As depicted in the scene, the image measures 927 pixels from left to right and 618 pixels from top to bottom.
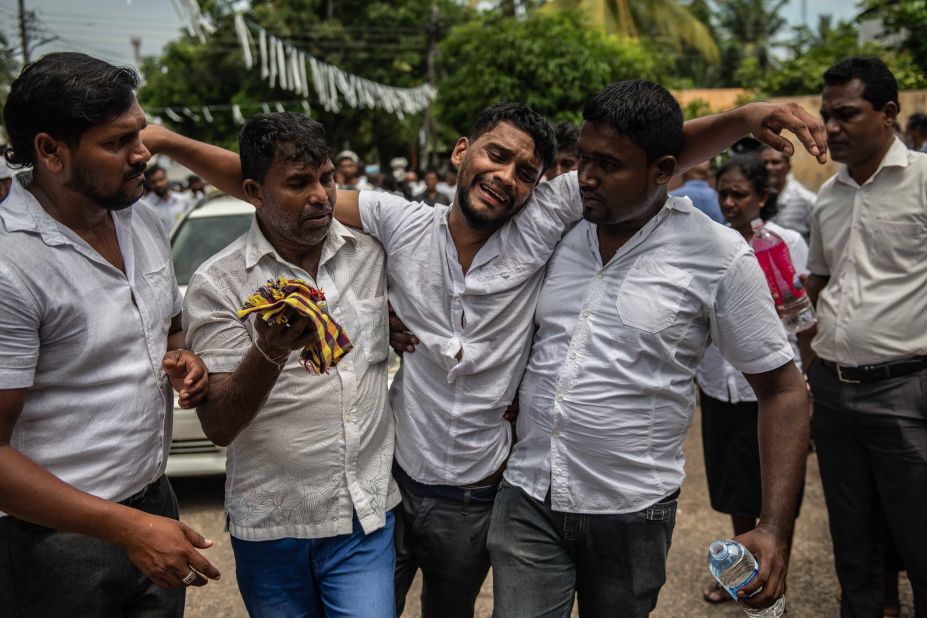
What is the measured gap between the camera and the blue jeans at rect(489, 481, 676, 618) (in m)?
2.40

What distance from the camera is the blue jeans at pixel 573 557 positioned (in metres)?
2.40

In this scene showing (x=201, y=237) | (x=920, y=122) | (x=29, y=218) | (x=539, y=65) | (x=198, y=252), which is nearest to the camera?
(x=29, y=218)

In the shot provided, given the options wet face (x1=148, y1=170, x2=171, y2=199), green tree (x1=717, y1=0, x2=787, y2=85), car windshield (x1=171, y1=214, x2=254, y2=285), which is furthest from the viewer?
green tree (x1=717, y1=0, x2=787, y2=85)

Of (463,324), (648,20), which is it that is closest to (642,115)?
(463,324)

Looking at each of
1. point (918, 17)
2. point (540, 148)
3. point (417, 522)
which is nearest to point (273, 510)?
point (417, 522)

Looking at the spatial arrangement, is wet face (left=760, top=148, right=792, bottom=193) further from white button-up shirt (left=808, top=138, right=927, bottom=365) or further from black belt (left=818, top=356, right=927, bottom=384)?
black belt (left=818, top=356, right=927, bottom=384)

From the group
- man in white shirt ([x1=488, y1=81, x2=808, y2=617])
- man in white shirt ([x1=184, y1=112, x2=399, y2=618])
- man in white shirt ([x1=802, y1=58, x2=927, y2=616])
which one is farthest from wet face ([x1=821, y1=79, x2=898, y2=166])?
man in white shirt ([x1=184, y1=112, x2=399, y2=618])

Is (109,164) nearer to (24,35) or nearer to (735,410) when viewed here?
(735,410)

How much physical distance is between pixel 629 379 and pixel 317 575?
1136 mm

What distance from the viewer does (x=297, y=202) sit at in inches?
93.4

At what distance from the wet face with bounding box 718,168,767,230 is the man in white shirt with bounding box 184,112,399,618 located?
8.06 feet

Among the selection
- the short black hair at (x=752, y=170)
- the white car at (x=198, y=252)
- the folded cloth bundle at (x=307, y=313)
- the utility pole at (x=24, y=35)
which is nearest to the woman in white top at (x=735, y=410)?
the short black hair at (x=752, y=170)

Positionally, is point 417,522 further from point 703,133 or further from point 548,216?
point 703,133

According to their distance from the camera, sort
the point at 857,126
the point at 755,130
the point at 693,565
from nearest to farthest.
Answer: the point at 755,130 < the point at 857,126 < the point at 693,565
